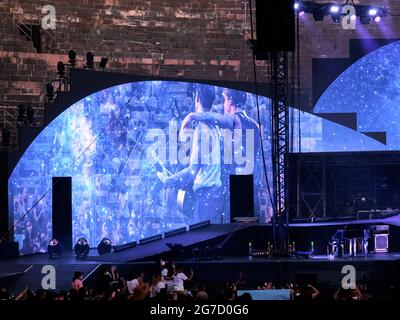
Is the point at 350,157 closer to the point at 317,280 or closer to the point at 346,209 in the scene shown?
the point at 346,209

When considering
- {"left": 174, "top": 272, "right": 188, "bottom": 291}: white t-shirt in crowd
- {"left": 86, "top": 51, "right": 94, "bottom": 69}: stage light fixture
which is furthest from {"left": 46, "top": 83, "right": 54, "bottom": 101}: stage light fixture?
{"left": 174, "top": 272, "right": 188, "bottom": 291}: white t-shirt in crowd

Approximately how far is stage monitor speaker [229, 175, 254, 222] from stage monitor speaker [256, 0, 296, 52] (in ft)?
18.4

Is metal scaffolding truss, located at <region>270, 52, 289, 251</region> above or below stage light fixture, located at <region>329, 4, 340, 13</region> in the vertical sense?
below

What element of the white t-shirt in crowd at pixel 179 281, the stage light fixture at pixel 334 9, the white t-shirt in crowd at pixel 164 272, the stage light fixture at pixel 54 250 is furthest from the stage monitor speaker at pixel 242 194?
the white t-shirt in crowd at pixel 179 281

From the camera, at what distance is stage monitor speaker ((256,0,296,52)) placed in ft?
51.9

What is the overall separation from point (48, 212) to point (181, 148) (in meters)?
3.57

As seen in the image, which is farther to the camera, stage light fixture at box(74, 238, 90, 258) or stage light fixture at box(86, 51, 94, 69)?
stage light fixture at box(86, 51, 94, 69)

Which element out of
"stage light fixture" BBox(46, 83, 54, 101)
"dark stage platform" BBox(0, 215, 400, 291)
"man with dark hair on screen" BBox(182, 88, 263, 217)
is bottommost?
"dark stage platform" BBox(0, 215, 400, 291)

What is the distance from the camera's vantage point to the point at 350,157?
20.7m

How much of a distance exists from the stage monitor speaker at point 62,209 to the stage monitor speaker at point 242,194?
3966 mm

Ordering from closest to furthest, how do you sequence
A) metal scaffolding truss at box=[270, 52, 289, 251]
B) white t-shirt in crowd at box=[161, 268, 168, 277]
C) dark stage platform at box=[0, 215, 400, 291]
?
white t-shirt in crowd at box=[161, 268, 168, 277]
dark stage platform at box=[0, 215, 400, 291]
metal scaffolding truss at box=[270, 52, 289, 251]

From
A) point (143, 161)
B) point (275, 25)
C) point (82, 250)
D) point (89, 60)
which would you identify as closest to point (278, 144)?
point (275, 25)

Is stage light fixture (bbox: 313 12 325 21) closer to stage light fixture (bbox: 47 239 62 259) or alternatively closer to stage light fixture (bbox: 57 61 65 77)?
stage light fixture (bbox: 57 61 65 77)
